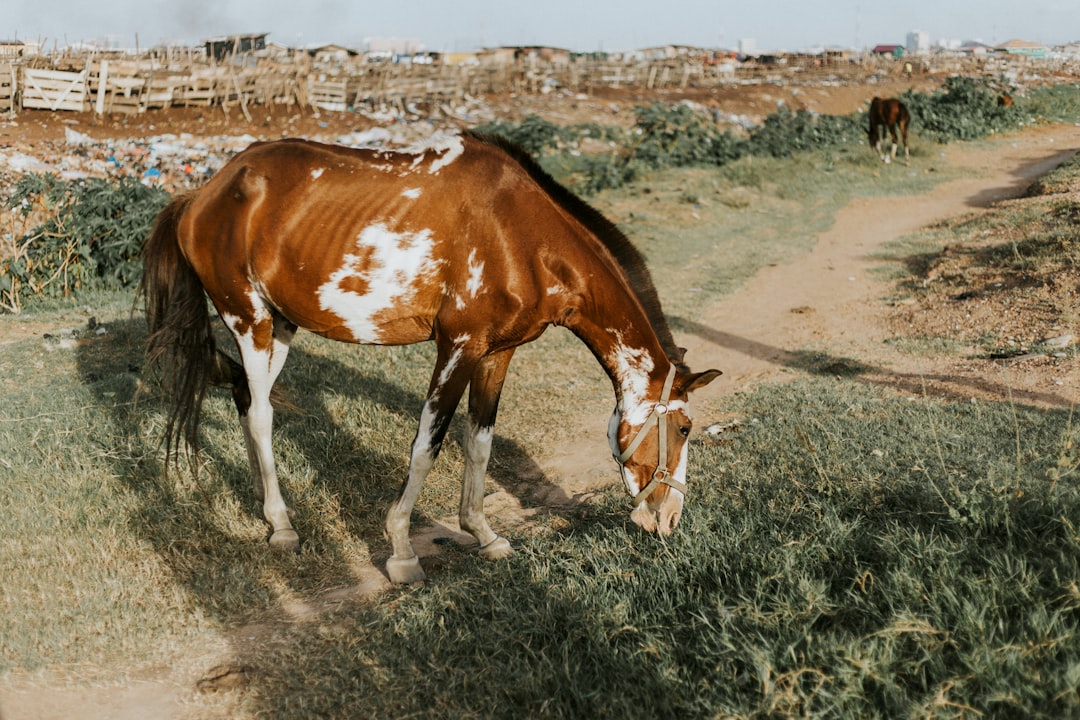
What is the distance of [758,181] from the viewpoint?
17000 millimetres

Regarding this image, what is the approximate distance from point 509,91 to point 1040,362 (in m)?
30.8

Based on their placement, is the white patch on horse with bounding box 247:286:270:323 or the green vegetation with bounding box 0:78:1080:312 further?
the green vegetation with bounding box 0:78:1080:312

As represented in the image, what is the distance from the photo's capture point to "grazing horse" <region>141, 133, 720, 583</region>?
4.00 m

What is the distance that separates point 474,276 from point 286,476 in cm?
192

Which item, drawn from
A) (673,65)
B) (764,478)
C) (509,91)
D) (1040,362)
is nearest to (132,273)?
(764,478)

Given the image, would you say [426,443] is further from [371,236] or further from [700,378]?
[700,378]

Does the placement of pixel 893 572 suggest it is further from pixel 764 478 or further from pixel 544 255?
pixel 544 255

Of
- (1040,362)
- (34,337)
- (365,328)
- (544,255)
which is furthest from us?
(34,337)

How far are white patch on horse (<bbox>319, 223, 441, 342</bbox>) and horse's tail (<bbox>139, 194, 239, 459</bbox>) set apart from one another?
0.92 metres

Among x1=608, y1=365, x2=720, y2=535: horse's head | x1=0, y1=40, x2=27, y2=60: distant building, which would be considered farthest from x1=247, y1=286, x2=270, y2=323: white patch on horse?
x1=0, y1=40, x2=27, y2=60: distant building

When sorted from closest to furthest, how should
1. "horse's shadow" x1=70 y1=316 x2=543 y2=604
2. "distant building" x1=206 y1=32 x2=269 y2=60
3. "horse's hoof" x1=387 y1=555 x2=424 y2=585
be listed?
"horse's hoof" x1=387 y1=555 x2=424 y2=585, "horse's shadow" x1=70 y1=316 x2=543 y2=604, "distant building" x1=206 y1=32 x2=269 y2=60

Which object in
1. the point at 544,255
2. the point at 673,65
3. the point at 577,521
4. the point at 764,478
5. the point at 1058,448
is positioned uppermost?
the point at 673,65

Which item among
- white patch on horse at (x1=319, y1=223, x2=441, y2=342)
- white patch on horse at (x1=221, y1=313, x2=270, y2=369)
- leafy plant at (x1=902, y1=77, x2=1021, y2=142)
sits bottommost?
white patch on horse at (x1=221, y1=313, x2=270, y2=369)

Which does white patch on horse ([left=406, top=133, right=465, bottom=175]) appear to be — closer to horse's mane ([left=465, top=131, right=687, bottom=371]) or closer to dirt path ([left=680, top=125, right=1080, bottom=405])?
horse's mane ([left=465, top=131, right=687, bottom=371])
